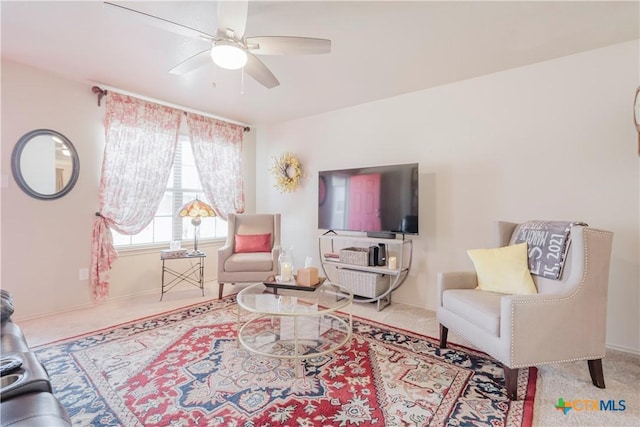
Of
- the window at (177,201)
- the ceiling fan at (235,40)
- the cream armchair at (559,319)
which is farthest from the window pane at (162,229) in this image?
the cream armchair at (559,319)

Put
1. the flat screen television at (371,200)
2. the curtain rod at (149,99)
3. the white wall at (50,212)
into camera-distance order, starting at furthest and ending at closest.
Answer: the curtain rod at (149,99) < the flat screen television at (371,200) < the white wall at (50,212)

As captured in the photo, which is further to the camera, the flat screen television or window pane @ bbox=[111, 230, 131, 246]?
window pane @ bbox=[111, 230, 131, 246]

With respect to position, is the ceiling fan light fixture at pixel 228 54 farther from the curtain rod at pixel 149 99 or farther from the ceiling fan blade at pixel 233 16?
the curtain rod at pixel 149 99

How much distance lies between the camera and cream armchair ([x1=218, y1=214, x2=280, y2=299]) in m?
3.36

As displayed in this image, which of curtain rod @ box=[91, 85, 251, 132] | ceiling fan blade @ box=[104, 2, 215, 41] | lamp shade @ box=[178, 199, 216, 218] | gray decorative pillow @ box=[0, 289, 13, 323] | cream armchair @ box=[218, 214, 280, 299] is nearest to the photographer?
gray decorative pillow @ box=[0, 289, 13, 323]

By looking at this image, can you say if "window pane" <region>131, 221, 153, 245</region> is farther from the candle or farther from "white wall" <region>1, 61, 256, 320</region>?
the candle

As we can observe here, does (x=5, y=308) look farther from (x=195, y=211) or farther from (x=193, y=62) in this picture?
(x=195, y=211)

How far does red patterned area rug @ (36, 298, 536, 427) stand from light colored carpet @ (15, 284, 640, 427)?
0.38 feet

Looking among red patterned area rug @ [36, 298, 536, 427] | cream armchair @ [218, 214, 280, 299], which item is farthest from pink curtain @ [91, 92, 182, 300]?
red patterned area rug @ [36, 298, 536, 427]

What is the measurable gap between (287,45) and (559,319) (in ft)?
7.50

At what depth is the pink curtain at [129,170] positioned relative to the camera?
3223mm

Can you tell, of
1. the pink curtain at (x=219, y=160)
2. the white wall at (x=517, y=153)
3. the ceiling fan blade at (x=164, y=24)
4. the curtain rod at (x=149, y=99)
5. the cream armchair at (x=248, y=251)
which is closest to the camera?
the ceiling fan blade at (x=164, y=24)

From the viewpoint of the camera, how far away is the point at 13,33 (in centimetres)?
224

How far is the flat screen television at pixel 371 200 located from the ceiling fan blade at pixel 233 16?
1939 millimetres
